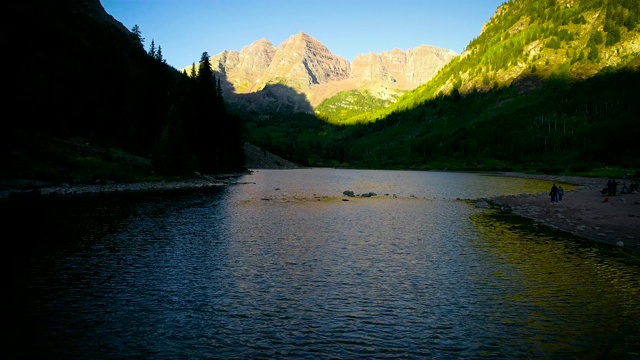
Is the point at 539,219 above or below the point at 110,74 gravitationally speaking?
below

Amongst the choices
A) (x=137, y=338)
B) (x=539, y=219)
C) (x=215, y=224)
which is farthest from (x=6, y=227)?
(x=539, y=219)

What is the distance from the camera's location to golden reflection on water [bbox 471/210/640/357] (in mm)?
19859

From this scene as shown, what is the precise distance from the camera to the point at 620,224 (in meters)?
48.2

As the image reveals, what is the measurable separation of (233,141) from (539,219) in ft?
448

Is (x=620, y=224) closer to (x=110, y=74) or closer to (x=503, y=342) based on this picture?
(x=503, y=342)

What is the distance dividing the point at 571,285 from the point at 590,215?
34873mm

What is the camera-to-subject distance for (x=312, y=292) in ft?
85.7

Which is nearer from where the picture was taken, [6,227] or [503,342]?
[503,342]

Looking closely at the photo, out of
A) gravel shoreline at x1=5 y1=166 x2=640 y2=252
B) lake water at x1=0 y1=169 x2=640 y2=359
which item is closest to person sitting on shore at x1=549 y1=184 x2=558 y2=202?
gravel shoreline at x1=5 y1=166 x2=640 y2=252

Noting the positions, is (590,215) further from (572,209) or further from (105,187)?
(105,187)

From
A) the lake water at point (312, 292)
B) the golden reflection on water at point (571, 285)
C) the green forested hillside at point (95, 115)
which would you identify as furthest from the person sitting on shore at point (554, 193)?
the green forested hillside at point (95, 115)

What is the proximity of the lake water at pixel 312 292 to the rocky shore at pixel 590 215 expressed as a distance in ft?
11.3

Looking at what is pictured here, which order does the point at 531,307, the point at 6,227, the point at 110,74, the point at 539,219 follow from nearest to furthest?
the point at 531,307
the point at 6,227
the point at 539,219
the point at 110,74

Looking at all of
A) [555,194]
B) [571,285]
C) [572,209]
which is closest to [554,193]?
[555,194]
